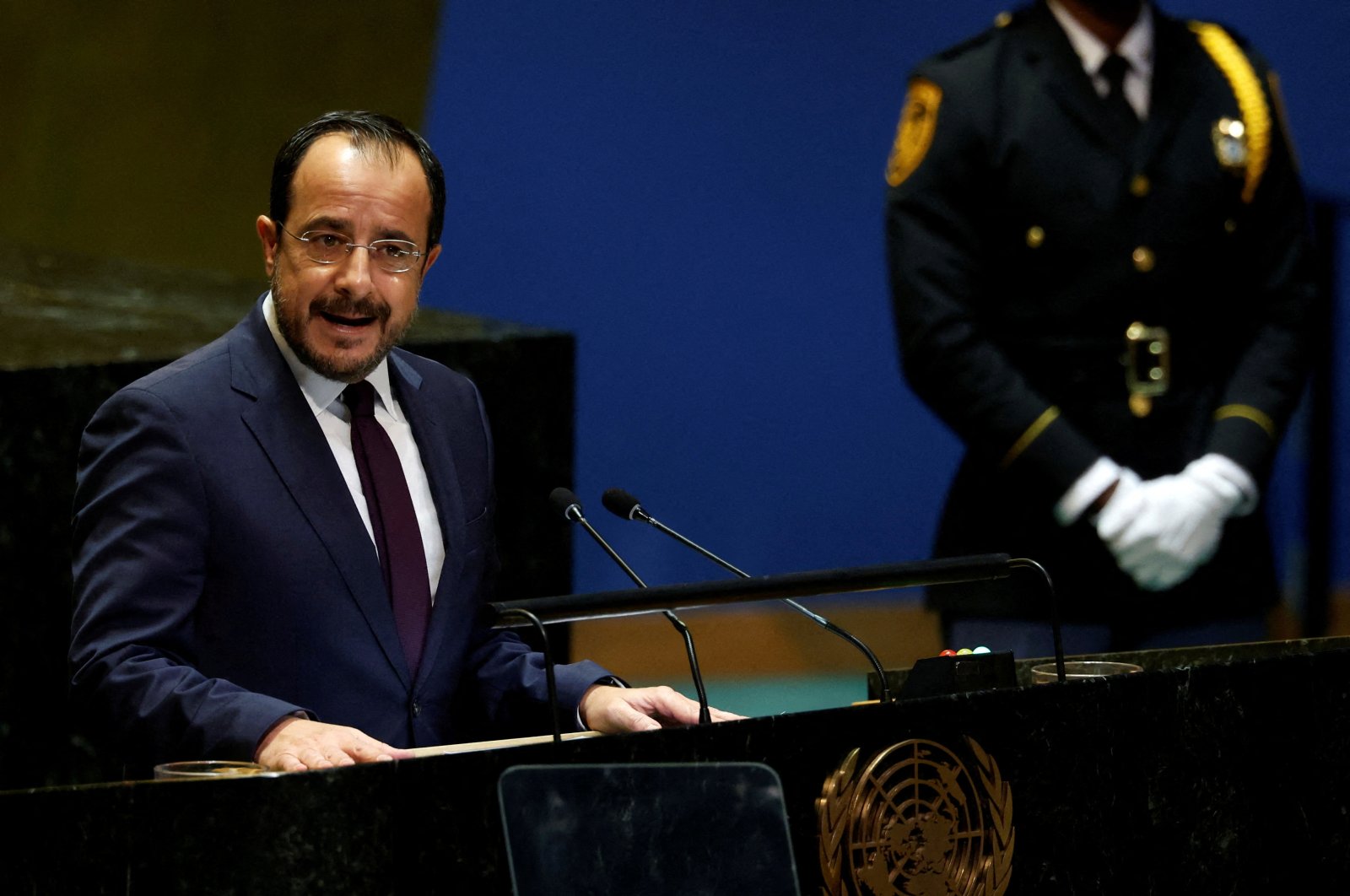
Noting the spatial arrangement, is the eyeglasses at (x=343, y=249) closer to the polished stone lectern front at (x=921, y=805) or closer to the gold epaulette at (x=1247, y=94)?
the polished stone lectern front at (x=921, y=805)

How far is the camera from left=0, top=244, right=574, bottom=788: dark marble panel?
292cm

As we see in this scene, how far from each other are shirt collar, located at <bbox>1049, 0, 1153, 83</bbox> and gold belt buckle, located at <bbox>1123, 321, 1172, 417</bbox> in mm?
464

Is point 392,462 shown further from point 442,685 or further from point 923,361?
point 923,361

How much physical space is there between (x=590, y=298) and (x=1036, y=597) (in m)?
1.97

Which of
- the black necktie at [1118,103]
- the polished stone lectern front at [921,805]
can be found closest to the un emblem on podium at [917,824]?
the polished stone lectern front at [921,805]

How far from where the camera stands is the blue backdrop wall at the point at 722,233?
490cm

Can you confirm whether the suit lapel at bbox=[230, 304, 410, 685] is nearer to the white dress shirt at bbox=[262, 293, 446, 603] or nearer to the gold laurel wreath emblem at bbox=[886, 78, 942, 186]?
the white dress shirt at bbox=[262, 293, 446, 603]

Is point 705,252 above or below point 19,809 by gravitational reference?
above

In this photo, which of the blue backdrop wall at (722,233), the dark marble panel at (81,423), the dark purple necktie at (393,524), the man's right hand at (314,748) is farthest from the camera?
the blue backdrop wall at (722,233)

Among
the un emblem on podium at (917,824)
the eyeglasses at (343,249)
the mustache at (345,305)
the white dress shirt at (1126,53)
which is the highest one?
the white dress shirt at (1126,53)

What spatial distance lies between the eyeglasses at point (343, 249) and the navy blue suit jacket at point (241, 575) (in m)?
0.13

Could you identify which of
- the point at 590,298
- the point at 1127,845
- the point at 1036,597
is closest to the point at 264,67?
the point at 590,298

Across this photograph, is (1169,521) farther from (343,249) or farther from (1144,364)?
(343,249)

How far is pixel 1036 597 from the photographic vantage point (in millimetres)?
3326
